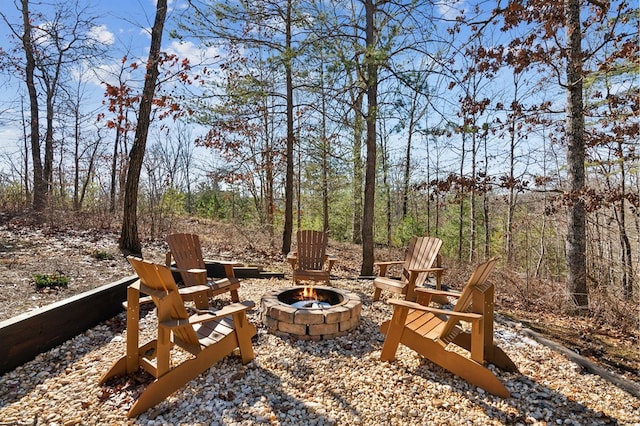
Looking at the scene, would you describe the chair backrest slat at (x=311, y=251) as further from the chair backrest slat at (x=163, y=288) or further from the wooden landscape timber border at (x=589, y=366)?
the chair backrest slat at (x=163, y=288)

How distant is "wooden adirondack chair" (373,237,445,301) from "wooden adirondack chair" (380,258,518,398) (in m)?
0.83

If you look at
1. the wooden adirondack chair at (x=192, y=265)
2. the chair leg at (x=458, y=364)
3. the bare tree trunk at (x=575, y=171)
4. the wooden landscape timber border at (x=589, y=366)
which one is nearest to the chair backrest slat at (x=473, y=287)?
the chair leg at (x=458, y=364)

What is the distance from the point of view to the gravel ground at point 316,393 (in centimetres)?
186

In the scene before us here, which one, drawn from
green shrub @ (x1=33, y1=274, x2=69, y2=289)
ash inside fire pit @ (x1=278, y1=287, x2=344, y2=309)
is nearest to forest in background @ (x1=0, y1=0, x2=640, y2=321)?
ash inside fire pit @ (x1=278, y1=287, x2=344, y2=309)

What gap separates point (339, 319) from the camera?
2.97 m

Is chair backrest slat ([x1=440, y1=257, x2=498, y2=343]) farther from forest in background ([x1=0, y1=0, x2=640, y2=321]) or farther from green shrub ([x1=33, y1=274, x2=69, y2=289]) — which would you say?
green shrub ([x1=33, y1=274, x2=69, y2=289])

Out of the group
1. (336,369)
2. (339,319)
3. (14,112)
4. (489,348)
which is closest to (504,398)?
(489,348)

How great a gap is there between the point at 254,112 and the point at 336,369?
5.82 metres

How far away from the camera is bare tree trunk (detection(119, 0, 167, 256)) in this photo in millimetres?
5516

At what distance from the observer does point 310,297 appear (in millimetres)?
3473

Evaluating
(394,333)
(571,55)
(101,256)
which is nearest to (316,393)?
(394,333)

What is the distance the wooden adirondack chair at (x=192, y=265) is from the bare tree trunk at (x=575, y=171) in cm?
410

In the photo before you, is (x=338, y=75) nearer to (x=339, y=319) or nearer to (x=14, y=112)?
(x=339, y=319)

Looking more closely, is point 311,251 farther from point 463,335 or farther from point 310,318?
point 463,335
